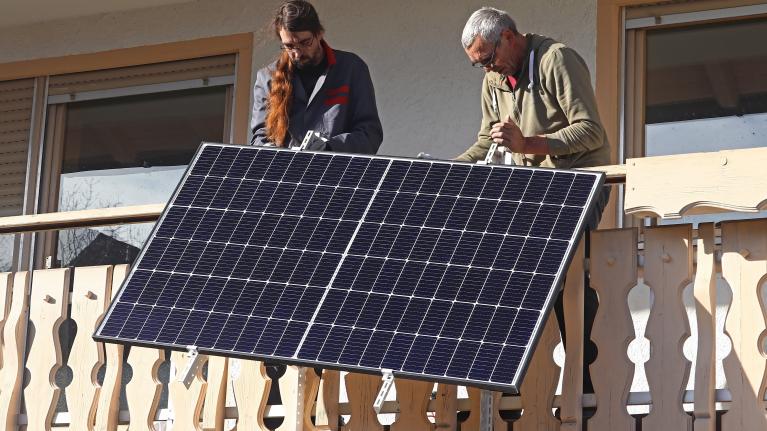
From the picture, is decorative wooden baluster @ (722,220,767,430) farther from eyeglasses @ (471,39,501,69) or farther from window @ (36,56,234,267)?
window @ (36,56,234,267)

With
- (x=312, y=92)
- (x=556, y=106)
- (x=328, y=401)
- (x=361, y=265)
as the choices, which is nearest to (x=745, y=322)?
(x=556, y=106)

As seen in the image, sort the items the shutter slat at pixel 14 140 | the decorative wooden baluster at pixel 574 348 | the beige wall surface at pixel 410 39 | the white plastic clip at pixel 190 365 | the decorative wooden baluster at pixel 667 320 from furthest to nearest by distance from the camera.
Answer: the shutter slat at pixel 14 140 < the beige wall surface at pixel 410 39 < the decorative wooden baluster at pixel 574 348 < the decorative wooden baluster at pixel 667 320 < the white plastic clip at pixel 190 365

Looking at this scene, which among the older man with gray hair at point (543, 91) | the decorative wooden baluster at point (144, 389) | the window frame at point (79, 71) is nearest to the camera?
the older man with gray hair at point (543, 91)

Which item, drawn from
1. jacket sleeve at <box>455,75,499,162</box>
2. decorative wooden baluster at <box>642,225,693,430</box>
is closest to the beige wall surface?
jacket sleeve at <box>455,75,499,162</box>

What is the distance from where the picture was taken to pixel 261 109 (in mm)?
7785

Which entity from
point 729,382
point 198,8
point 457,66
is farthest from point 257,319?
point 198,8

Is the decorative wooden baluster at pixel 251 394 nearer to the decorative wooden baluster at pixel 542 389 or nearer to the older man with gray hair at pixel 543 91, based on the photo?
the decorative wooden baluster at pixel 542 389

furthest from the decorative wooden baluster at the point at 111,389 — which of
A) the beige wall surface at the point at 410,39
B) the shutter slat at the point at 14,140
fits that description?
the shutter slat at the point at 14,140

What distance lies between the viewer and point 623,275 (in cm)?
678

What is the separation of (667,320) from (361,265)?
4.38 feet

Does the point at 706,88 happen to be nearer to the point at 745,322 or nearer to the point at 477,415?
the point at 745,322

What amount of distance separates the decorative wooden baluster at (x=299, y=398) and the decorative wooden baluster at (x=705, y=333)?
1639 millimetres

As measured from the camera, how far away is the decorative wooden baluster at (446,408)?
269 inches

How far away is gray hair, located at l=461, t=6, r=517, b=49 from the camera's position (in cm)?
727
